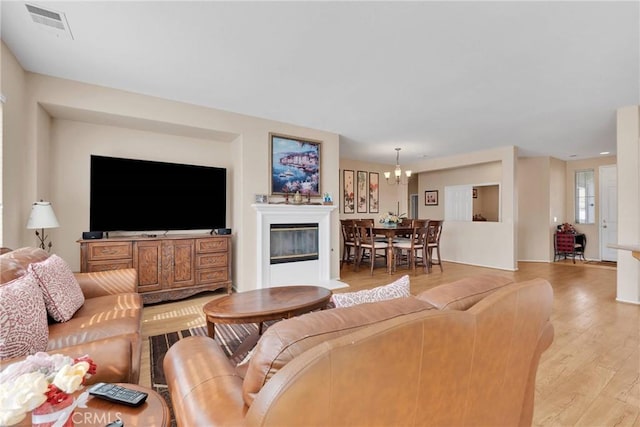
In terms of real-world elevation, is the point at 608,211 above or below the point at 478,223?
above

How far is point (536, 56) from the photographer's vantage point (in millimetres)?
2562

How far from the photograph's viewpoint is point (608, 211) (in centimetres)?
679

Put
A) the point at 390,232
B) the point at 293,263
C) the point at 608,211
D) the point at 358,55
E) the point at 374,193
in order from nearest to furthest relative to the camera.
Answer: the point at 358,55 < the point at 293,263 < the point at 390,232 < the point at 608,211 < the point at 374,193

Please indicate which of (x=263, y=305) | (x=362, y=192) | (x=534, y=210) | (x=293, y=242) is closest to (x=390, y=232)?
(x=293, y=242)

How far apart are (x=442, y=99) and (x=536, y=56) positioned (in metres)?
1.08

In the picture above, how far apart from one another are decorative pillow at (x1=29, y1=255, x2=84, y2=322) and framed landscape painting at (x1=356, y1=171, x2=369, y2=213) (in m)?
6.16

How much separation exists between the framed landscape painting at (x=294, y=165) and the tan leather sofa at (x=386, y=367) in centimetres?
341

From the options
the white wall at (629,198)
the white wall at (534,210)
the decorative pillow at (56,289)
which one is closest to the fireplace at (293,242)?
the decorative pillow at (56,289)

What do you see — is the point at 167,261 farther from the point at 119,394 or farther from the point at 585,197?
the point at 585,197

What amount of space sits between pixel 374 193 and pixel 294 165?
3703mm

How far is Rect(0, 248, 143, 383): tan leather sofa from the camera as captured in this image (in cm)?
121

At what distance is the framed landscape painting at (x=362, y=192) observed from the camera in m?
7.52

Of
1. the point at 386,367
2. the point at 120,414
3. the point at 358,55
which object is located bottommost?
the point at 120,414

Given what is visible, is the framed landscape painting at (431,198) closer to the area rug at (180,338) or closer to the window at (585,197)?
the window at (585,197)
